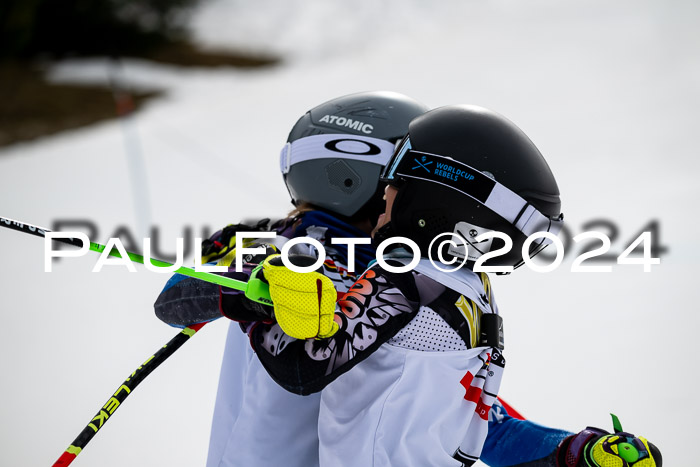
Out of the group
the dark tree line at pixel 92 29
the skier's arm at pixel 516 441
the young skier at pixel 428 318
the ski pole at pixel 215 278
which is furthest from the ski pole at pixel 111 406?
the dark tree line at pixel 92 29

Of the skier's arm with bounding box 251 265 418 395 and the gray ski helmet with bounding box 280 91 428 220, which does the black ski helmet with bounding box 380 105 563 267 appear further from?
the gray ski helmet with bounding box 280 91 428 220

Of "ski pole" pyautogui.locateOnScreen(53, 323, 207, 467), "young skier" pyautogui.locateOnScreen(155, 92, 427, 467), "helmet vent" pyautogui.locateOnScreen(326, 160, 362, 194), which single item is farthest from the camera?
"helmet vent" pyautogui.locateOnScreen(326, 160, 362, 194)

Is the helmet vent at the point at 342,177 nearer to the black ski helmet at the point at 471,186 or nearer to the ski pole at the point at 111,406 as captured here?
the black ski helmet at the point at 471,186

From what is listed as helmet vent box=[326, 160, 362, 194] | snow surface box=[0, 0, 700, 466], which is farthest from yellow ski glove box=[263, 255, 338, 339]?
snow surface box=[0, 0, 700, 466]

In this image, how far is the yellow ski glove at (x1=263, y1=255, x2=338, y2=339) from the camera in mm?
1242

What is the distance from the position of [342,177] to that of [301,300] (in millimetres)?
665

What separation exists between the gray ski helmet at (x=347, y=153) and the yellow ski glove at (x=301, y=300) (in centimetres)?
61

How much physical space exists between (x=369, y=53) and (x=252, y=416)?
1005 centimetres

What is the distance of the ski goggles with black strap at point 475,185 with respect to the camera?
147 centimetres

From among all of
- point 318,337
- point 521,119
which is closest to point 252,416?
point 318,337

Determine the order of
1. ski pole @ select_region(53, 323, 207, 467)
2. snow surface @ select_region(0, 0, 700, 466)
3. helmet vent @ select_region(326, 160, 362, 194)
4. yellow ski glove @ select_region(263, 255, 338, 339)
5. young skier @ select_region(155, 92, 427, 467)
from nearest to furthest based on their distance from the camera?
1. yellow ski glove @ select_region(263, 255, 338, 339)
2. ski pole @ select_region(53, 323, 207, 467)
3. young skier @ select_region(155, 92, 427, 467)
4. helmet vent @ select_region(326, 160, 362, 194)
5. snow surface @ select_region(0, 0, 700, 466)

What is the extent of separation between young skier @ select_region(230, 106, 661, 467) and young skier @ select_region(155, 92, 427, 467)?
8.2 inches

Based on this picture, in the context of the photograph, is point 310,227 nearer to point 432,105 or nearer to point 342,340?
point 342,340

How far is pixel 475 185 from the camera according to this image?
147cm
